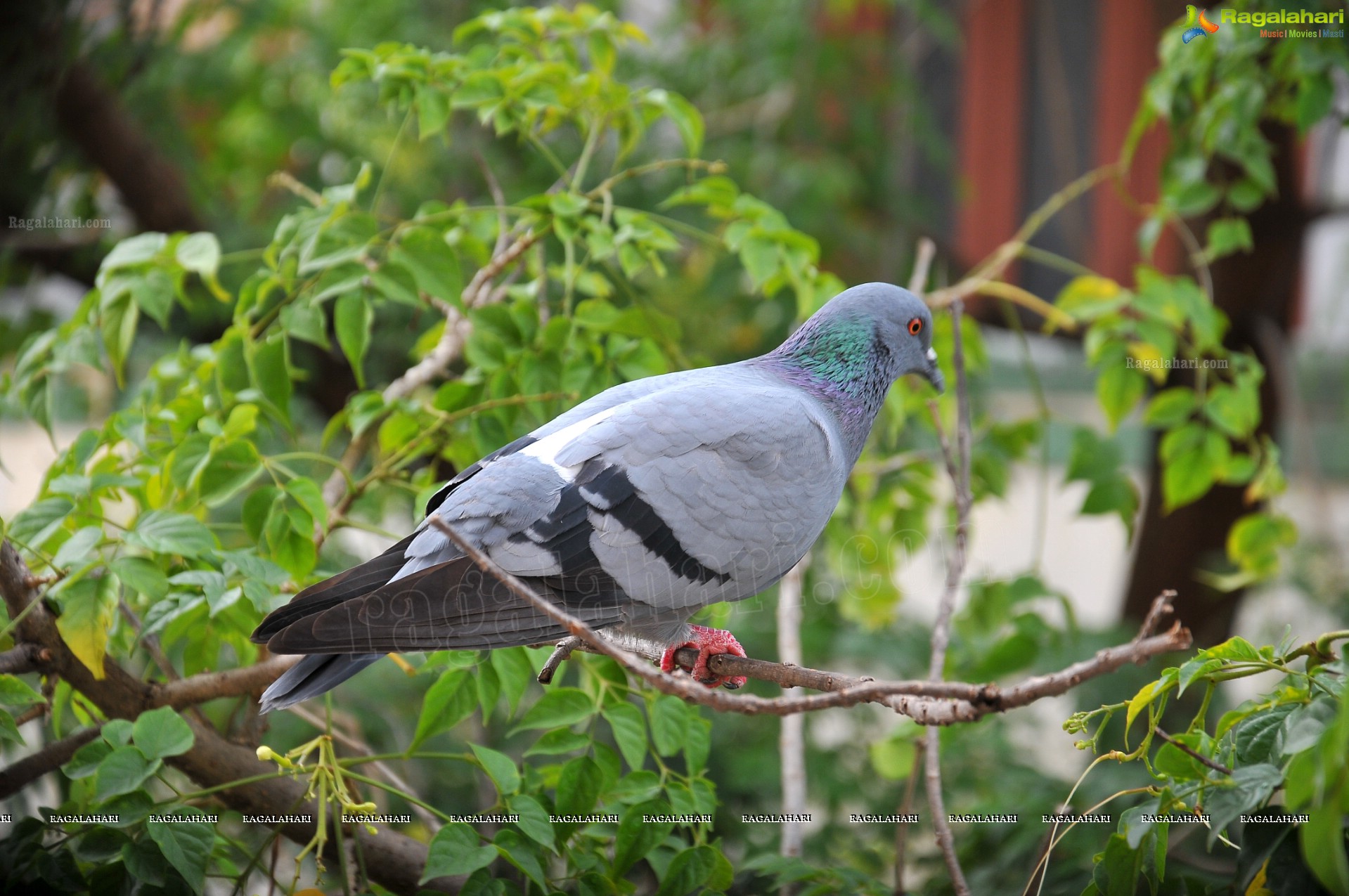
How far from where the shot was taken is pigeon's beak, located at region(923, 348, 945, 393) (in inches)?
68.7

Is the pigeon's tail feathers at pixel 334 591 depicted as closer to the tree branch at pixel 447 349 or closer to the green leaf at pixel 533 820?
the green leaf at pixel 533 820

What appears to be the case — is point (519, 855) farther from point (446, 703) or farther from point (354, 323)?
point (354, 323)

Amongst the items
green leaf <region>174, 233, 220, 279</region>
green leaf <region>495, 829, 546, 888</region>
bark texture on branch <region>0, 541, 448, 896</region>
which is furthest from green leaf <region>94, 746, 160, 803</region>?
green leaf <region>174, 233, 220, 279</region>

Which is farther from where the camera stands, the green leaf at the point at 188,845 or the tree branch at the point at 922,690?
the green leaf at the point at 188,845

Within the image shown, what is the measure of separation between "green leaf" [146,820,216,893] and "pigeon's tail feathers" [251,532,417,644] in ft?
0.90

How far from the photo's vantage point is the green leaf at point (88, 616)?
133 centimetres

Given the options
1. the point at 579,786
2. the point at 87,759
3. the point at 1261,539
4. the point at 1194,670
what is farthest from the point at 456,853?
the point at 1261,539

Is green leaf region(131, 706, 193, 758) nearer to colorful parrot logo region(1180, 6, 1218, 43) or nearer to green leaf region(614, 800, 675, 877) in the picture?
green leaf region(614, 800, 675, 877)

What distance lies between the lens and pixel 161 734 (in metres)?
1.32

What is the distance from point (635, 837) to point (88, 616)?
85 cm

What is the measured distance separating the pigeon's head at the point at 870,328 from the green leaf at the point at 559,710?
0.70 meters

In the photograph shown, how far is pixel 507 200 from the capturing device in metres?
3.00

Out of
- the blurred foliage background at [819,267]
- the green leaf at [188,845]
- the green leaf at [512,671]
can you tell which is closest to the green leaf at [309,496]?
the blurred foliage background at [819,267]

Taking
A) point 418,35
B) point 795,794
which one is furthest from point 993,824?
point 418,35
